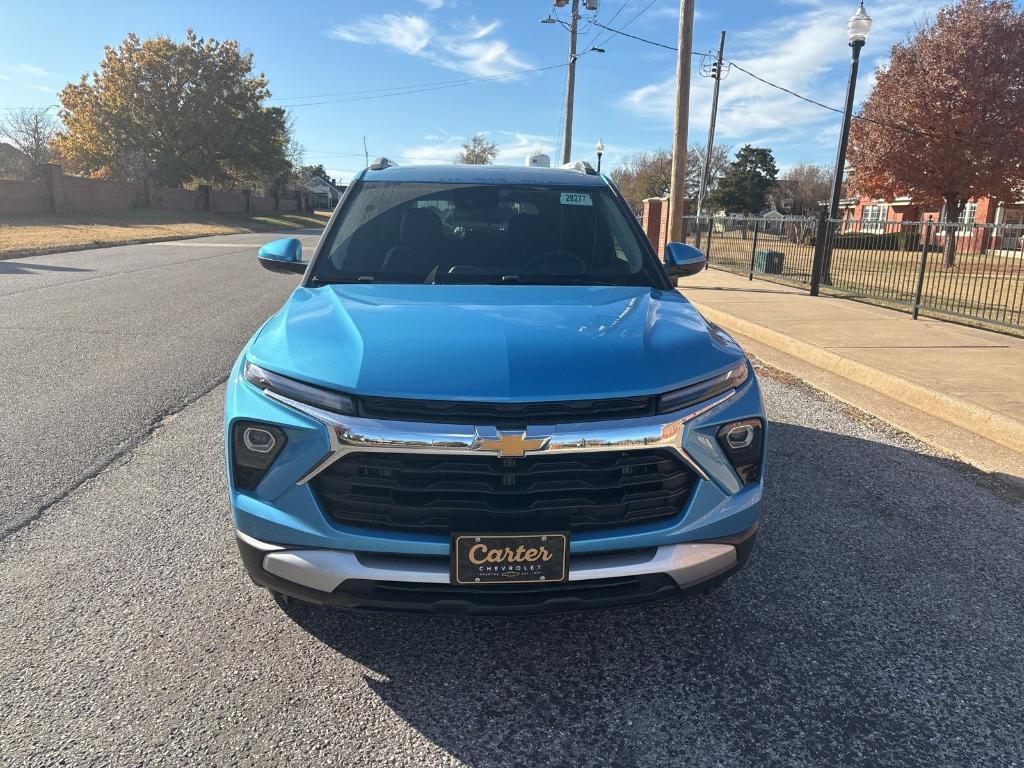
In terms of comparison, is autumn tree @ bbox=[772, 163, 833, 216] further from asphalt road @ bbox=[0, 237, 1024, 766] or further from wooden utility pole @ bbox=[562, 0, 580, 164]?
asphalt road @ bbox=[0, 237, 1024, 766]

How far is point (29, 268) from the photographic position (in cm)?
1494

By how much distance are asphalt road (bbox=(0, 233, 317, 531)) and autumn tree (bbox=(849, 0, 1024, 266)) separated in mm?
20806

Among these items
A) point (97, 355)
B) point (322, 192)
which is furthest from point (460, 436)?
point (322, 192)

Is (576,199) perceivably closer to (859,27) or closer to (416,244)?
(416,244)

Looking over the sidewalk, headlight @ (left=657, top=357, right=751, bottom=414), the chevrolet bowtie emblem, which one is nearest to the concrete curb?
the sidewalk

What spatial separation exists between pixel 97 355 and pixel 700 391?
6664 millimetres

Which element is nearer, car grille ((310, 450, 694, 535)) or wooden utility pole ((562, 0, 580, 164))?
car grille ((310, 450, 694, 535))

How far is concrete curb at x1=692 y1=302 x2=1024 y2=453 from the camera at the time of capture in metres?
5.07

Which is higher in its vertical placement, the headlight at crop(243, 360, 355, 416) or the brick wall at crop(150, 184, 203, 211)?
the brick wall at crop(150, 184, 203, 211)

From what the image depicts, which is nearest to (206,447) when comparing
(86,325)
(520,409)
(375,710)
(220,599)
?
(220,599)

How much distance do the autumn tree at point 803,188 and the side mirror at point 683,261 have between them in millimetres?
73774

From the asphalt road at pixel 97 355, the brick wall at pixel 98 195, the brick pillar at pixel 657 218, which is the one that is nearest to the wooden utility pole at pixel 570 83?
the brick pillar at pixel 657 218

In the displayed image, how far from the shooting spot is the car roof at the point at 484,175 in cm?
402

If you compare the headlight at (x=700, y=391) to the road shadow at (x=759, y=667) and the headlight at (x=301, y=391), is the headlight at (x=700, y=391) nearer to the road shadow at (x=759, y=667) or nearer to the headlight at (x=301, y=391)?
the road shadow at (x=759, y=667)
